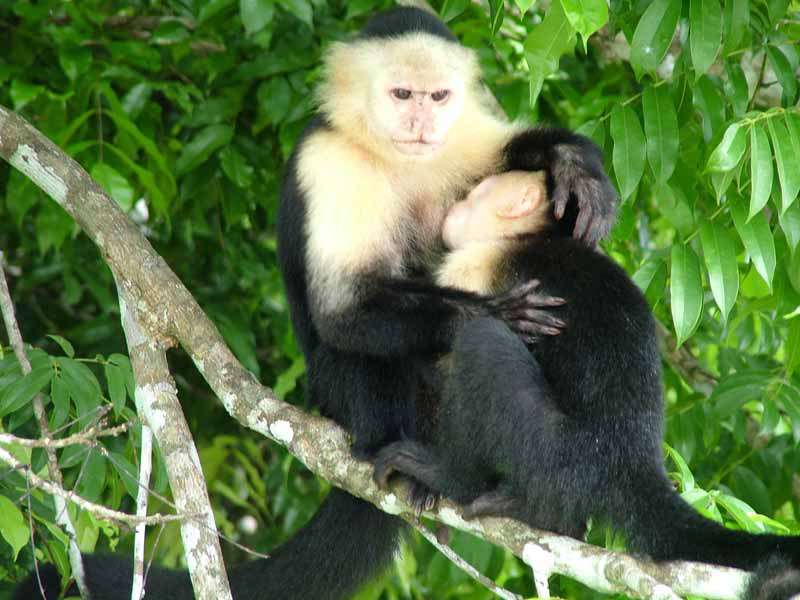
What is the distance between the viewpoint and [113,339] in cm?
468

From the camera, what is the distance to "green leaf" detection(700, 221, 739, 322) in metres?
2.99

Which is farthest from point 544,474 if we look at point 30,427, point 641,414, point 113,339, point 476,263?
point 113,339

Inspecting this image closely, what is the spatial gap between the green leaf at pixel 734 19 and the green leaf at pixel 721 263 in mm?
465

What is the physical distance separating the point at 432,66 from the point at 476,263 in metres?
0.62

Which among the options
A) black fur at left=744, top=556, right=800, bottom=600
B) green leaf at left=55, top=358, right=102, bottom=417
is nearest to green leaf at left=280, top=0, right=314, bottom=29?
green leaf at left=55, top=358, right=102, bottom=417

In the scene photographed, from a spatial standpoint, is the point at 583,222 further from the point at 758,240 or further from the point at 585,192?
the point at 758,240

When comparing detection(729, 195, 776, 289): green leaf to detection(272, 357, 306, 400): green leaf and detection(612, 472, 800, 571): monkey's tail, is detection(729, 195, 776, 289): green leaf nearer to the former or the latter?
detection(612, 472, 800, 571): monkey's tail

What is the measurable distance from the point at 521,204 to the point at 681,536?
112 centimetres

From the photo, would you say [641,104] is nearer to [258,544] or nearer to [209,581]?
[209,581]

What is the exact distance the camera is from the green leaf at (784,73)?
10.5 feet

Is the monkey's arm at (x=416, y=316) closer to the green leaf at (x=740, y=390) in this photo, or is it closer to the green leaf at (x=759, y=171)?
Answer: the green leaf at (x=759, y=171)

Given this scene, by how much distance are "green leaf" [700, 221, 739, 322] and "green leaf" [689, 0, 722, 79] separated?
412mm

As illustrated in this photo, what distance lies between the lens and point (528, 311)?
114 inches

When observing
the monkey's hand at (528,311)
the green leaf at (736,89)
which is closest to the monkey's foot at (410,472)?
the monkey's hand at (528,311)
